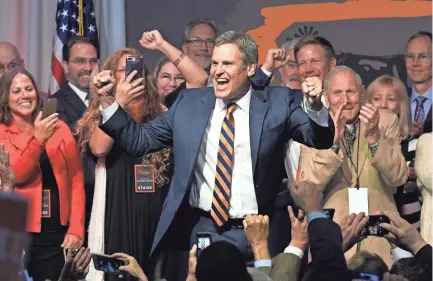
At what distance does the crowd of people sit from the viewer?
410 cm

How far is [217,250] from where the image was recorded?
3.32m

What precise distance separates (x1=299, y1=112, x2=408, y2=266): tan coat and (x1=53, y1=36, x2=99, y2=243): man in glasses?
1.55 metres

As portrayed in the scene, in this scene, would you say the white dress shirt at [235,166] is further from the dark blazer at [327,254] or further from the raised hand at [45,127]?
the dark blazer at [327,254]

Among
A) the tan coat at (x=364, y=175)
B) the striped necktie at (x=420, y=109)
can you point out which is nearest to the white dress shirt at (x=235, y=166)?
the tan coat at (x=364, y=175)

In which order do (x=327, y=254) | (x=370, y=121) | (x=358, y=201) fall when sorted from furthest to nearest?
(x=370, y=121) < (x=358, y=201) < (x=327, y=254)

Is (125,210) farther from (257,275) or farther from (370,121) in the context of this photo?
(257,275)

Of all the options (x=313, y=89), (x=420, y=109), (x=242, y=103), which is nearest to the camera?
(x=313, y=89)

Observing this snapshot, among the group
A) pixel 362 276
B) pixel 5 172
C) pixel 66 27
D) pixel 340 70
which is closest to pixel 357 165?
pixel 340 70

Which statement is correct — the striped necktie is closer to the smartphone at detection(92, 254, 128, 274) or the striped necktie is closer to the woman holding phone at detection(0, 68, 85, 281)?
the woman holding phone at detection(0, 68, 85, 281)

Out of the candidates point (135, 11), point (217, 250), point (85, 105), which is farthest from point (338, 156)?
point (135, 11)

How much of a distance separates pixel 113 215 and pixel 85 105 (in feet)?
3.31

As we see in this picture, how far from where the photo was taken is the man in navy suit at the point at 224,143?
4621 millimetres

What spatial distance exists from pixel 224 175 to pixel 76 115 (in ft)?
5.97

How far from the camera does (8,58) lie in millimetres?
6426
